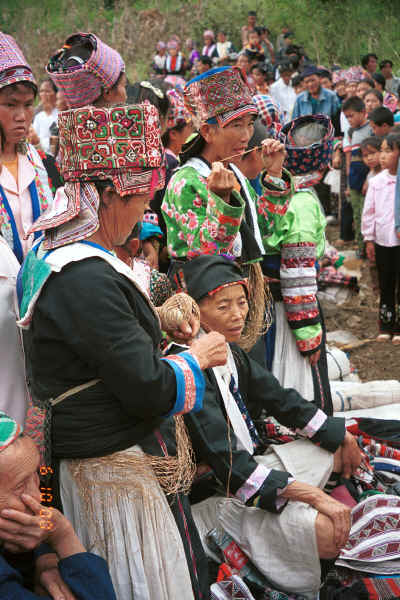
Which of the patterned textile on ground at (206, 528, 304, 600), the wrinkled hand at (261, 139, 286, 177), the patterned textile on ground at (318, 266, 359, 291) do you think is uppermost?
the wrinkled hand at (261, 139, 286, 177)

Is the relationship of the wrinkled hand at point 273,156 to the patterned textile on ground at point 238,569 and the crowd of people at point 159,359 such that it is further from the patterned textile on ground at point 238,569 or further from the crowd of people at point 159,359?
the patterned textile on ground at point 238,569

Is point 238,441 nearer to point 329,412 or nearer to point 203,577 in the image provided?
point 203,577

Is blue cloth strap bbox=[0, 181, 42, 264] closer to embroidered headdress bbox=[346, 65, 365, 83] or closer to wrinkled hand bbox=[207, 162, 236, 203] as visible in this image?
wrinkled hand bbox=[207, 162, 236, 203]

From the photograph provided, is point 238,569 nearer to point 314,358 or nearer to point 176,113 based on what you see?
point 314,358

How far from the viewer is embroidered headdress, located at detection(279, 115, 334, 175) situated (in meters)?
3.51

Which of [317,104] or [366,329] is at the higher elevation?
[317,104]

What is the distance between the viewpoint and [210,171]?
9.43 feet

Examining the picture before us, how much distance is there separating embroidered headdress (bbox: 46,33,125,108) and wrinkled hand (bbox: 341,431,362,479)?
7.24 feet

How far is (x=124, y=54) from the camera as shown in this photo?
20.8 metres

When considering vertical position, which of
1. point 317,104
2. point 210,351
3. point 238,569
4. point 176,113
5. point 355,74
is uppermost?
point 355,74

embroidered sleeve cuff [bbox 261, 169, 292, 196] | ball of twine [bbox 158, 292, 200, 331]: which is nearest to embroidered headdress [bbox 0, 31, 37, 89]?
embroidered sleeve cuff [bbox 261, 169, 292, 196]

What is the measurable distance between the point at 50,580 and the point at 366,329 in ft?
16.2

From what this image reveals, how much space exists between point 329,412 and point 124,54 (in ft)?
64.4

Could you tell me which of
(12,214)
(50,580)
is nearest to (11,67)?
(12,214)
